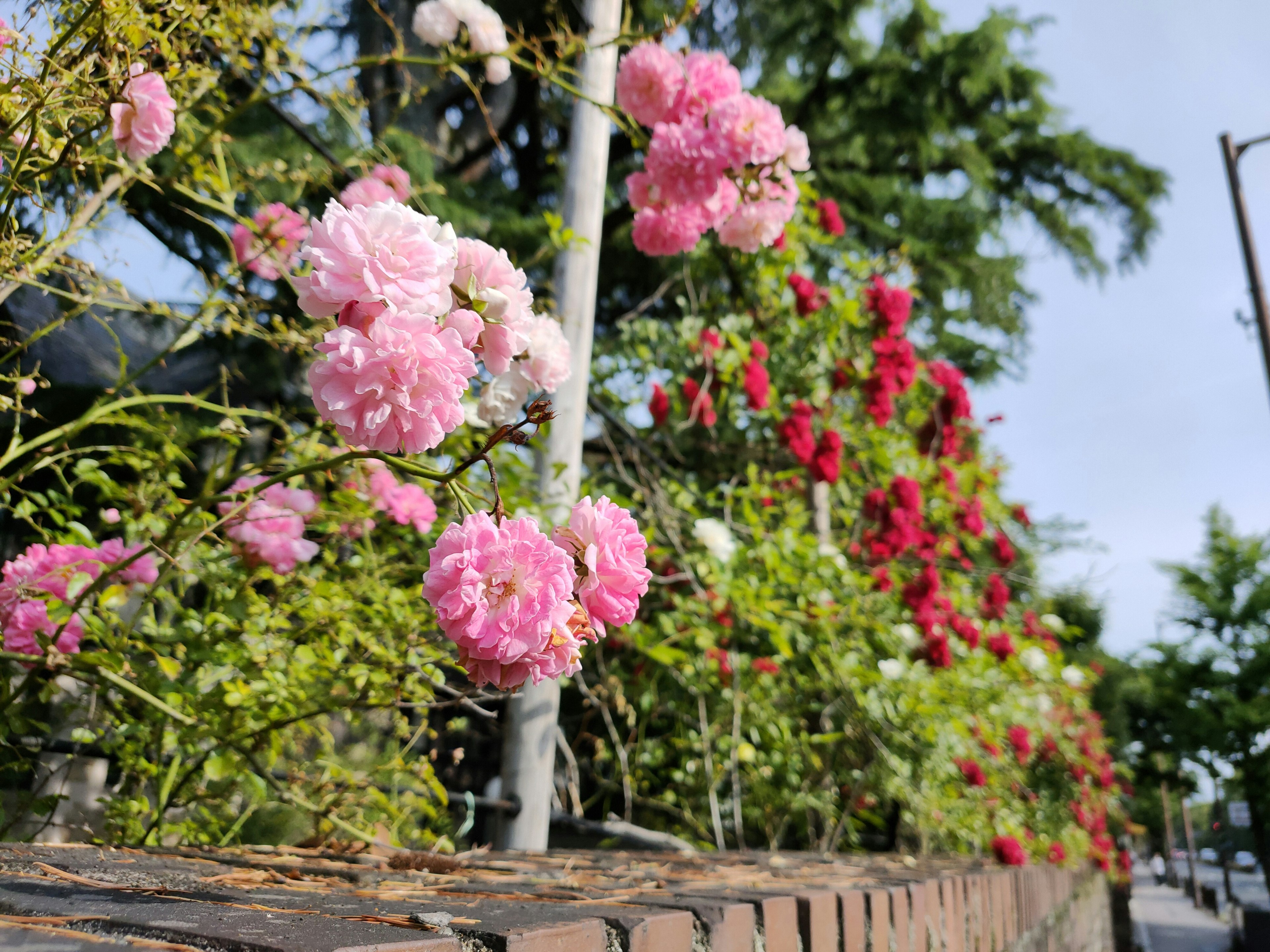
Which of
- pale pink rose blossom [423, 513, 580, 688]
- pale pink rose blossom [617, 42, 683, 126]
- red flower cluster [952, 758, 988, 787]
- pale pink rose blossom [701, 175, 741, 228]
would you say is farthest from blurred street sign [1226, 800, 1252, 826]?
pale pink rose blossom [423, 513, 580, 688]

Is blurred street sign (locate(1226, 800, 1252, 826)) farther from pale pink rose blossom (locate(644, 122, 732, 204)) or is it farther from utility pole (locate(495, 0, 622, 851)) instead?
pale pink rose blossom (locate(644, 122, 732, 204))

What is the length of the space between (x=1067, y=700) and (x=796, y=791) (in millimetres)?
4813

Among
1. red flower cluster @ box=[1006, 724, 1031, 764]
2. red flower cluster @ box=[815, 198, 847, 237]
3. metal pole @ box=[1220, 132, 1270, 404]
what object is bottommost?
red flower cluster @ box=[1006, 724, 1031, 764]

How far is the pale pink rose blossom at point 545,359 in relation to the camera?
1359 mm

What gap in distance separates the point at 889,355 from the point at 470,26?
2.80 m

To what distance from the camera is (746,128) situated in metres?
1.93

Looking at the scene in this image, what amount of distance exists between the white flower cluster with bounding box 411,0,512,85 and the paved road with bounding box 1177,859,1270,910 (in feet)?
52.9

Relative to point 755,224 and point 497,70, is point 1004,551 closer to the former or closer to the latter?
point 755,224

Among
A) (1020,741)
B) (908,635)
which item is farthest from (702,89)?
(1020,741)

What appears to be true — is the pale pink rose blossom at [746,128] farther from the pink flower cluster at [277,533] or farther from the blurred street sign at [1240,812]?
the blurred street sign at [1240,812]

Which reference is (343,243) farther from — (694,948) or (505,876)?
(505,876)

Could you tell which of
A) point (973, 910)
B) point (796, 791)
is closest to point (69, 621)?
point (973, 910)

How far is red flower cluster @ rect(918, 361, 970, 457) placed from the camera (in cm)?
463

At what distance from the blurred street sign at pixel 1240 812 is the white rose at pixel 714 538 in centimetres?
2113
